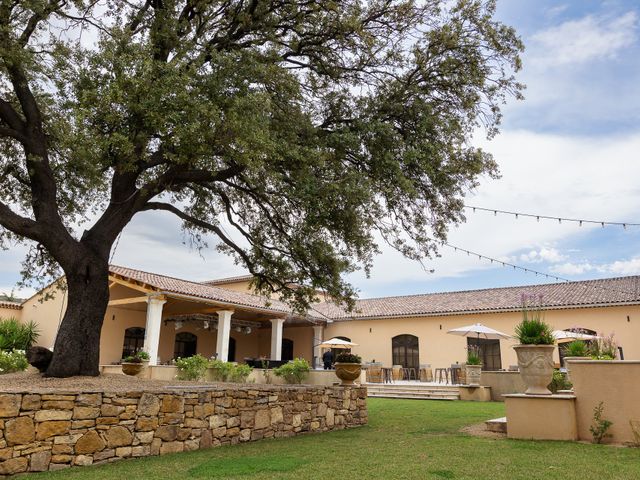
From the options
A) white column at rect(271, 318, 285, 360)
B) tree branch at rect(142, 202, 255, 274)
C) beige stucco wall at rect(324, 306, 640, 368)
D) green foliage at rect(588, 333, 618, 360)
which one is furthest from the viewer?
white column at rect(271, 318, 285, 360)

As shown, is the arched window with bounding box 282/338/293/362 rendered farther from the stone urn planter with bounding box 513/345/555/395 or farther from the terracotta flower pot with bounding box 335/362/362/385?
the stone urn planter with bounding box 513/345/555/395

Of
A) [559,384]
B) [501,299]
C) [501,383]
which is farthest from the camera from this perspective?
[501,299]

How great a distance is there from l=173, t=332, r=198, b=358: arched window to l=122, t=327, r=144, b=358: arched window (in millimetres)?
2011

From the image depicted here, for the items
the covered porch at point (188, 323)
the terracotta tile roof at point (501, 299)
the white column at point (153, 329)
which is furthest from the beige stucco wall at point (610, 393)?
the white column at point (153, 329)

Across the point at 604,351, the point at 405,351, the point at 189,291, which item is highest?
the point at 189,291

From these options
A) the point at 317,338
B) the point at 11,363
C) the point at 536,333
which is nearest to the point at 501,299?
the point at 317,338

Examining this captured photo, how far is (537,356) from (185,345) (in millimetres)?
19124

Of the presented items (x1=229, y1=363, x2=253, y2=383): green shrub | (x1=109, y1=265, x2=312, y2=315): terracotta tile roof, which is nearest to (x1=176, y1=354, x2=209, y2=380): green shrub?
(x1=229, y1=363, x2=253, y2=383): green shrub

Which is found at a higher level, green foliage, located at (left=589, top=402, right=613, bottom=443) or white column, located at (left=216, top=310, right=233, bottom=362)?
white column, located at (left=216, top=310, right=233, bottom=362)

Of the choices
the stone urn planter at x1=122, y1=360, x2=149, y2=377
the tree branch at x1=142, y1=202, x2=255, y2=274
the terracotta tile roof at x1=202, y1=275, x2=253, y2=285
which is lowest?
the stone urn planter at x1=122, y1=360, x2=149, y2=377

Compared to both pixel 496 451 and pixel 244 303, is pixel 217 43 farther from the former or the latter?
pixel 244 303

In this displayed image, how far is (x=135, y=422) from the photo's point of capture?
5898 mm

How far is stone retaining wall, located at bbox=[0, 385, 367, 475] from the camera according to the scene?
16.5 feet

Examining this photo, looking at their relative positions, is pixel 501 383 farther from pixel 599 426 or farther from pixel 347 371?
pixel 599 426
